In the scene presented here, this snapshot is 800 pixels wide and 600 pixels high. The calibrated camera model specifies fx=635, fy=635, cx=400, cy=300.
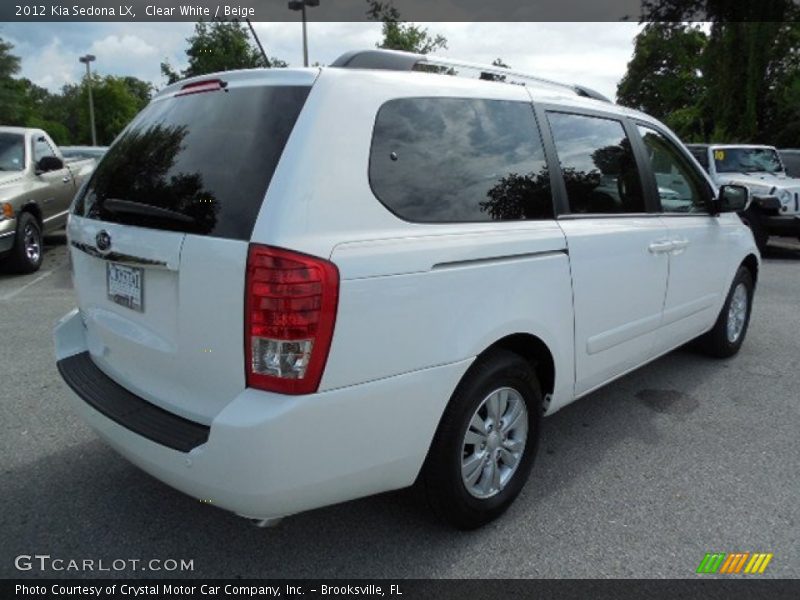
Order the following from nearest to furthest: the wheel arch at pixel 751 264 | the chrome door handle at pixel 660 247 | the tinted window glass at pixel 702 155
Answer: the chrome door handle at pixel 660 247 < the wheel arch at pixel 751 264 < the tinted window glass at pixel 702 155

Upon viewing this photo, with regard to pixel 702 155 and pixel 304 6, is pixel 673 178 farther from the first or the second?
pixel 702 155

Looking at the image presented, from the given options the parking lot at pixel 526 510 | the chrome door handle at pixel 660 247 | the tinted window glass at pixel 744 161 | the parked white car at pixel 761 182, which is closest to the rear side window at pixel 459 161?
the chrome door handle at pixel 660 247

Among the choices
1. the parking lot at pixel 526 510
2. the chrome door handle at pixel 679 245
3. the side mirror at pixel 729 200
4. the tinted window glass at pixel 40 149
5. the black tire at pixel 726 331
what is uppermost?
the tinted window glass at pixel 40 149

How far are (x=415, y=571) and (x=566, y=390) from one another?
3.70 ft

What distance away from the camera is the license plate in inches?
91.2

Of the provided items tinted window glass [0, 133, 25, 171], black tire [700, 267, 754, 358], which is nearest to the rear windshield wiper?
black tire [700, 267, 754, 358]

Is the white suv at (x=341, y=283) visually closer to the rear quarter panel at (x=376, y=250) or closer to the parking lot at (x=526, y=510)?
the rear quarter panel at (x=376, y=250)

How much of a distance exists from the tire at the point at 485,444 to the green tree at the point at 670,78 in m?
24.4

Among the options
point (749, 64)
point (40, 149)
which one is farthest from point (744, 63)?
point (40, 149)

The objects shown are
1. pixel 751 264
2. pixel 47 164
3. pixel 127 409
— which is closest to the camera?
pixel 127 409

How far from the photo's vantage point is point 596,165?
321 cm

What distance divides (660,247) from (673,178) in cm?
73

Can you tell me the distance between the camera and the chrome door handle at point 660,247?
3.44 meters

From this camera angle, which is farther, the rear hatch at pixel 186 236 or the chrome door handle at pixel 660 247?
the chrome door handle at pixel 660 247
